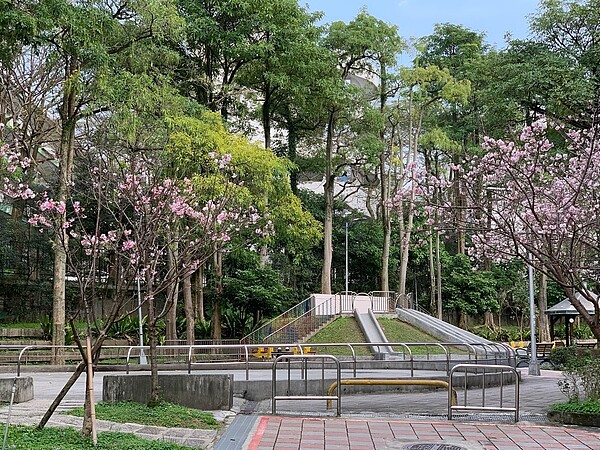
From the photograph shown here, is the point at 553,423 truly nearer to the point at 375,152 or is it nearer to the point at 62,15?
the point at 62,15

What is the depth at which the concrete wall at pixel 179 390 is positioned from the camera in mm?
10930

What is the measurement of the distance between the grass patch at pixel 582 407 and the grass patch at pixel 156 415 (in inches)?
207

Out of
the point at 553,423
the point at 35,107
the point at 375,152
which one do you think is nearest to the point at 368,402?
the point at 553,423

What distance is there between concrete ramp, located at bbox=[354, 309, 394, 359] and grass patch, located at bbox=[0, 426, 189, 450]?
17449 mm

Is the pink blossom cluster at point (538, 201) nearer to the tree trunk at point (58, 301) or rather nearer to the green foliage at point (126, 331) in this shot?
the tree trunk at point (58, 301)

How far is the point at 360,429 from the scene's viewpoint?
9.44 meters

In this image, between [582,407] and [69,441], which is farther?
[582,407]

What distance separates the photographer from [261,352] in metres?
23.4

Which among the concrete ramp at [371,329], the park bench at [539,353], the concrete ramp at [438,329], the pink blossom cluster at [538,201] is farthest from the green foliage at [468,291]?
the pink blossom cluster at [538,201]

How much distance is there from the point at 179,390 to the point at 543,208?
28.5ft

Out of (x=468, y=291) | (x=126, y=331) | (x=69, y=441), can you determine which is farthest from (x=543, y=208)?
(x=468, y=291)

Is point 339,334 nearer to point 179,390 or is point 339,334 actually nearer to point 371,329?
point 371,329

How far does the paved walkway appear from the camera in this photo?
8328 millimetres

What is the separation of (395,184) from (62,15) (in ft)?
88.1
